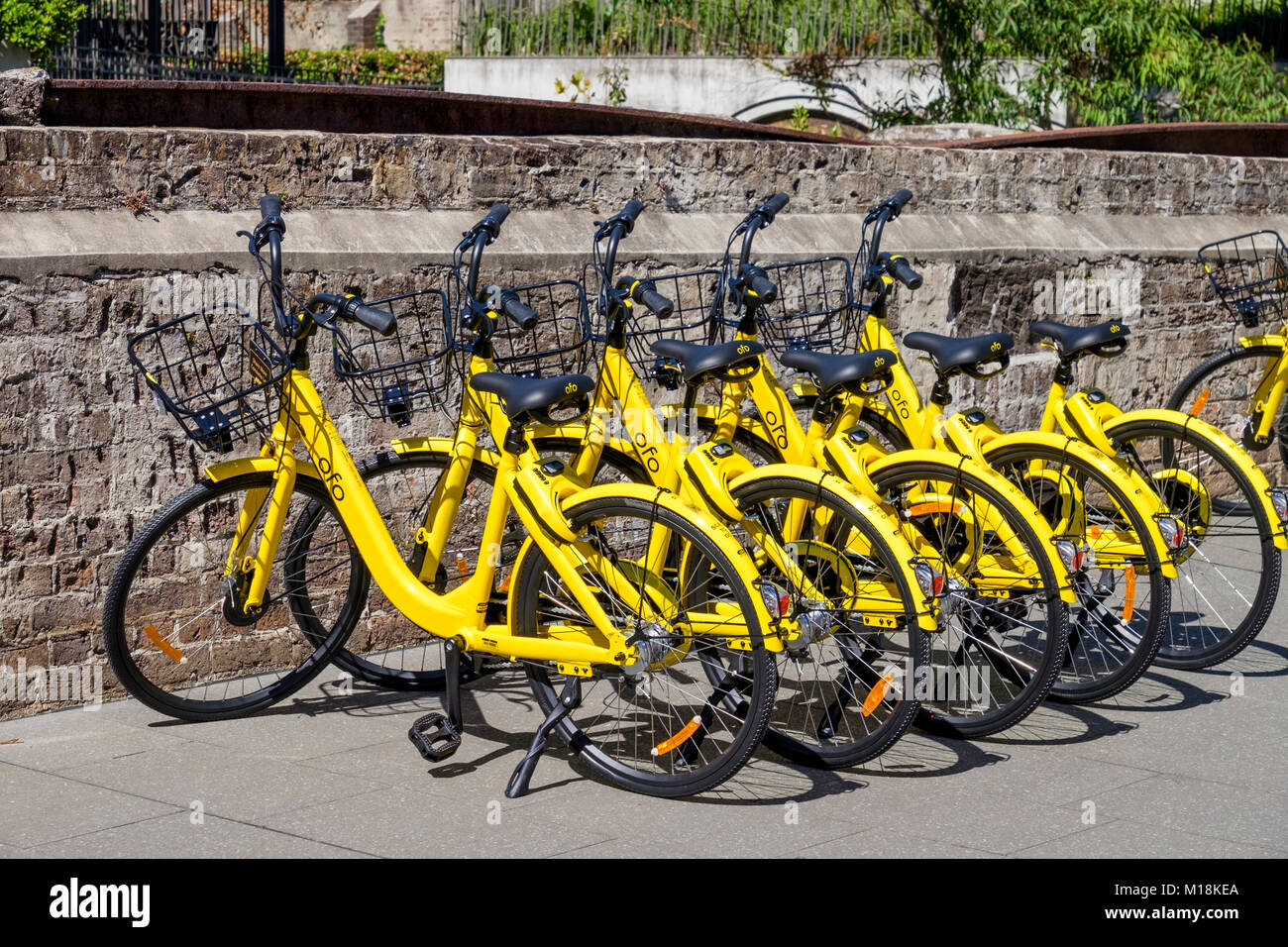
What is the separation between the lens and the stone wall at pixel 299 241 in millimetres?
4695

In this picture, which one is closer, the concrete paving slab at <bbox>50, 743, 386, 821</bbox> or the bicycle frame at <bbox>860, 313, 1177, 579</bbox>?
the concrete paving slab at <bbox>50, 743, 386, 821</bbox>

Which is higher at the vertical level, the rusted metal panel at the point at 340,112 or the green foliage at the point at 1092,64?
the green foliage at the point at 1092,64

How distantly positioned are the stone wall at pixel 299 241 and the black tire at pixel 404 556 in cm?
21

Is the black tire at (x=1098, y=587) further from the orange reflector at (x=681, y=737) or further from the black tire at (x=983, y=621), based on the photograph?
the orange reflector at (x=681, y=737)

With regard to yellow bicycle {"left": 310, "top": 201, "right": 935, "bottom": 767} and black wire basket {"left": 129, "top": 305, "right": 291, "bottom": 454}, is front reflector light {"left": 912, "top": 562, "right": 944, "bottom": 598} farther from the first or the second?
black wire basket {"left": 129, "top": 305, "right": 291, "bottom": 454}

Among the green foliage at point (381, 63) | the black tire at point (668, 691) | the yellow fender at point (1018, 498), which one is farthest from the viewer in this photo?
the green foliage at point (381, 63)

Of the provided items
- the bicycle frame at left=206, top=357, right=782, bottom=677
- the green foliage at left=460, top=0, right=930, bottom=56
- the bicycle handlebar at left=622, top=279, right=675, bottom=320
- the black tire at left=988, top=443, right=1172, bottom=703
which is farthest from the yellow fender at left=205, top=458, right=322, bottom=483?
the green foliage at left=460, top=0, right=930, bottom=56

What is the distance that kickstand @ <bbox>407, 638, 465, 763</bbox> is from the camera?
4.40 metres

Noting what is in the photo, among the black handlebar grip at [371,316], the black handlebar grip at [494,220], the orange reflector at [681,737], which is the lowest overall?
the orange reflector at [681,737]

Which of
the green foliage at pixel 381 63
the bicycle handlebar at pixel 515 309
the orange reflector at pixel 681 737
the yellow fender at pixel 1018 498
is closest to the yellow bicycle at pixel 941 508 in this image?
the yellow fender at pixel 1018 498

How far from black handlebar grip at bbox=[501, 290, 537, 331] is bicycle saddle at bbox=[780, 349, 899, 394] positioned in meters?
0.81

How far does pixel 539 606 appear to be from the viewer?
4434 mm

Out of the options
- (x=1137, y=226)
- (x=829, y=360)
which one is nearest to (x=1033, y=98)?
(x=1137, y=226)

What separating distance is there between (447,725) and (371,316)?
3.58 ft
